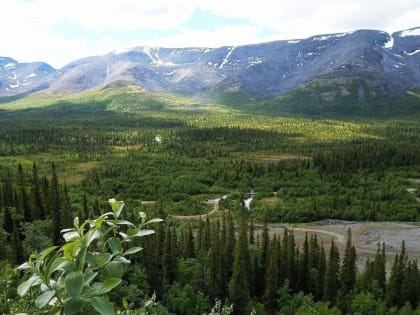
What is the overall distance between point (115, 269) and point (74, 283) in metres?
0.43

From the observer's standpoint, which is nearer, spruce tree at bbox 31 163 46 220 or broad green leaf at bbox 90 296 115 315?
broad green leaf at bbox 90 296 115 315

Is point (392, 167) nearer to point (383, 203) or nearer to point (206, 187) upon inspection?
point (383, 203)

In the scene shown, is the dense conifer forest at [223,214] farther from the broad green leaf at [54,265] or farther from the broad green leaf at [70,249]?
the broad green leaf at [70,249]

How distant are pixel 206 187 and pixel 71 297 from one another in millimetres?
120351

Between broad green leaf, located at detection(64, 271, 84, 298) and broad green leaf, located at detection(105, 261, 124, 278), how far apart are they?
1.11 ft

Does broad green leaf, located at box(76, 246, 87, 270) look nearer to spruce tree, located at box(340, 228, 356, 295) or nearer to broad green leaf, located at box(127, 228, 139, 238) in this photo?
broad green leaf, located at box(127, 228, 139, 238)

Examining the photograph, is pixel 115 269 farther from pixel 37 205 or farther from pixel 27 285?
pixel 37 205

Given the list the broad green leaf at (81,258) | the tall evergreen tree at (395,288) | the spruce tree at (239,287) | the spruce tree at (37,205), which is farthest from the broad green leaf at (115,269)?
the spruce tree at (37,205)

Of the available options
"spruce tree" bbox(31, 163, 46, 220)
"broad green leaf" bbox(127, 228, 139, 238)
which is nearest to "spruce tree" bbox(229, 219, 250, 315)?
"spruce tree" bbox(31, 163, 46, 220)

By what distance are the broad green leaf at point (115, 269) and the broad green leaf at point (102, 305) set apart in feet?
0.87

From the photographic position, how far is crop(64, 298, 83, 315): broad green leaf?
3160 millimetres

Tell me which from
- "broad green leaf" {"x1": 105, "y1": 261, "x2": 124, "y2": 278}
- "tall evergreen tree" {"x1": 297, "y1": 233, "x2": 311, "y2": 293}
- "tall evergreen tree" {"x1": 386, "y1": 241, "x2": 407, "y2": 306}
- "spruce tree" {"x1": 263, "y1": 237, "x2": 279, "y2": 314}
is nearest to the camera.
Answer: "broad green leaf" {"x1": 105, "y1": 261, "x2": 124, "y2": 278}

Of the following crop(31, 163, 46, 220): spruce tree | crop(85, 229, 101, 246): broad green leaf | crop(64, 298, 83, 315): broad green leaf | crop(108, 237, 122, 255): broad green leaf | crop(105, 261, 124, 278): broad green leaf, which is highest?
crop(85, 229, 101, 246): broad green leaf

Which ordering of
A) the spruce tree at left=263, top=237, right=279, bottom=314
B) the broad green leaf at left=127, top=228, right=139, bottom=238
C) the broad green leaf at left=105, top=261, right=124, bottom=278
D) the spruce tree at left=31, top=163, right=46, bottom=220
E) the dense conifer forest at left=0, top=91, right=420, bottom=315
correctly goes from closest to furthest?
the broad green leaf at left=105, top=261, right=124, bottom=278 → the broad green leaf at left=127, top=228, right=139, bottom=238 → the dense conifer forest at left=0, top=91, right=420, bottom=315 → the spruce tree at left=263, top=237, right=279, bottom=314 → the spruce tree at left=31, top=163, right=46, bottom=220
